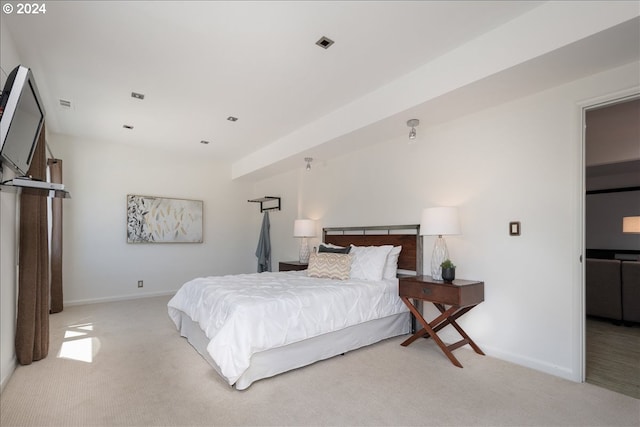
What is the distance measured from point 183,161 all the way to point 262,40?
4358 millimetres

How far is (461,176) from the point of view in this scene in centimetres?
343

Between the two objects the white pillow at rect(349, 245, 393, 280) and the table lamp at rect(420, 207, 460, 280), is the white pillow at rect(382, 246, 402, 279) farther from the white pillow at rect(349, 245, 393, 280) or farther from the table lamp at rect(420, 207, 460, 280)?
the table lamp at rect(420, 207, 460, 280)

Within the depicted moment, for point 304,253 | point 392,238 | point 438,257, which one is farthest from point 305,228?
point 438,257

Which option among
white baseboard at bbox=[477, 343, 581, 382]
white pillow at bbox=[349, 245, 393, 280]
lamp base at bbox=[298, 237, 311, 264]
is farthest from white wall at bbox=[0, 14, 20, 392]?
white baseboard at bbox=[477, 343, 581, 382]

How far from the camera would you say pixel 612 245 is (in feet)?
19.7

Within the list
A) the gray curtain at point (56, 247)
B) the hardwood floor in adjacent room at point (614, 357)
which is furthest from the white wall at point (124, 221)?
the hardwood floor in adjacent room at point (614, 357)

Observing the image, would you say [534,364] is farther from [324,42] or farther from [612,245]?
[612,245]

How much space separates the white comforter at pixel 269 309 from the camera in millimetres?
2414

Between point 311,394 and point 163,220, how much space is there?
15.7ft

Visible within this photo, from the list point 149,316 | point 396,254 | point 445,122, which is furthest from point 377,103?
point 149,316

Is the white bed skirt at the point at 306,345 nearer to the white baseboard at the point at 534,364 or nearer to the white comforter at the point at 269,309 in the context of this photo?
the white comforter at the point at 269,309

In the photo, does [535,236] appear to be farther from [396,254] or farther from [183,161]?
[183,161]

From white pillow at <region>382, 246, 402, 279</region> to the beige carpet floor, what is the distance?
819 mm

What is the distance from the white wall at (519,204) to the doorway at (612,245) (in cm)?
20
